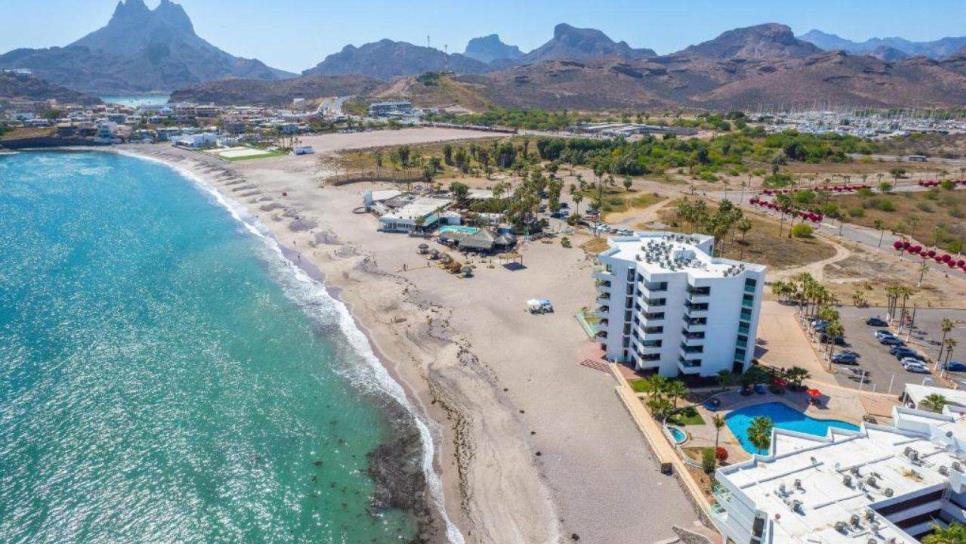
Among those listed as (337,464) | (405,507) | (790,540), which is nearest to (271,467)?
(337,464)

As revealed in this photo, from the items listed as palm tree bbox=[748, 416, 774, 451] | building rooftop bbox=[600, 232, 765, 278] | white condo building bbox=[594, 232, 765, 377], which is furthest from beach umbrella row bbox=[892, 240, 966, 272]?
palm tree bbox=[748, 416, 774, 451]

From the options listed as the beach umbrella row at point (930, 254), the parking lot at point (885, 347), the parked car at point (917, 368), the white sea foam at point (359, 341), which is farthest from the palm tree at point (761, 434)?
the beach umbrella row at point (930, 254)

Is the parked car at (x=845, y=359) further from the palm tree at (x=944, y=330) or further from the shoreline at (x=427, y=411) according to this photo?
the shoreline at (x=427, y=411)

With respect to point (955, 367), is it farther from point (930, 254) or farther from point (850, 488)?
point (930, 254)

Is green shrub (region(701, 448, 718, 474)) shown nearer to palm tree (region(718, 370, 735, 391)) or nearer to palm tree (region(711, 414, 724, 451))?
palm tree (region(711, 414, 724, 451))

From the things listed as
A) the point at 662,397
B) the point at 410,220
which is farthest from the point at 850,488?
the point at 410,220
